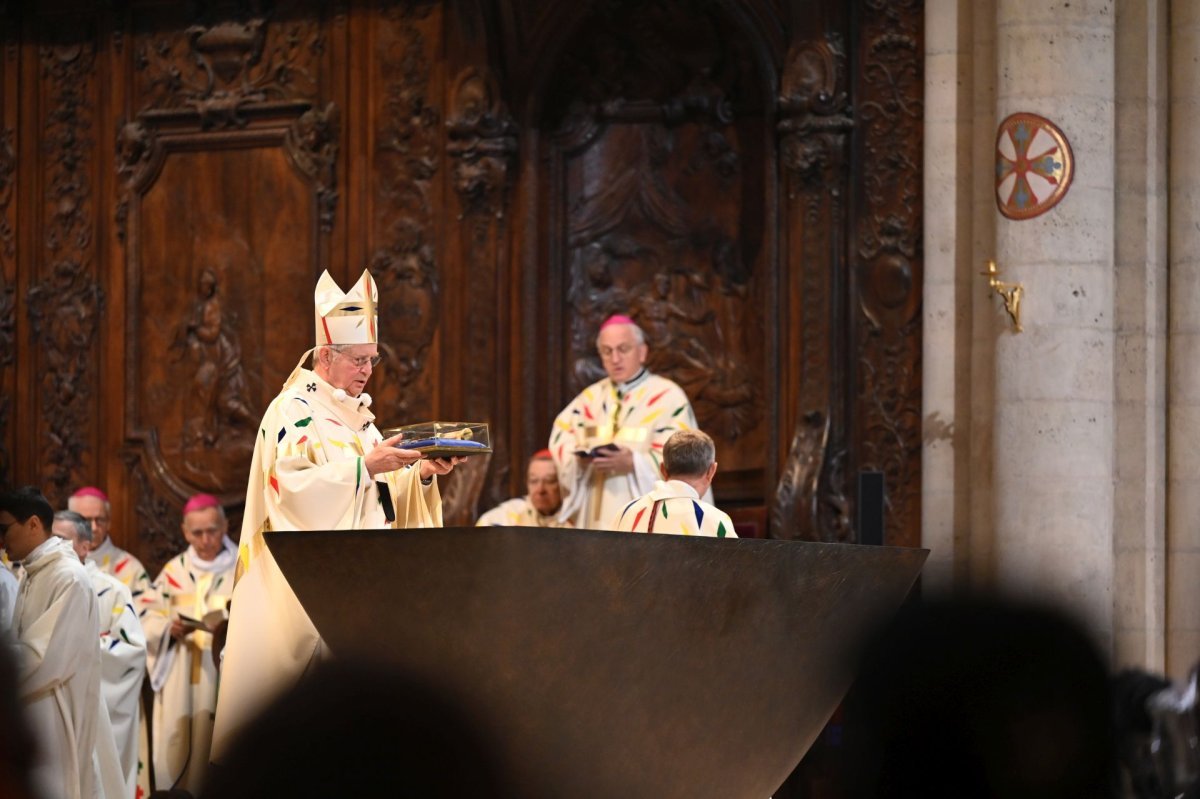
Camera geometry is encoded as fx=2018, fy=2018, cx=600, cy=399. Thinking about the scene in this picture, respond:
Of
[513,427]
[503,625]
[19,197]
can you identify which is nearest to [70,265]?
[19,197]

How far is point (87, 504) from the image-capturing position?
10.8 meters

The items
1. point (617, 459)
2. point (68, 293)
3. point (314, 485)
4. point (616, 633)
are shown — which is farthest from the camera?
point (68, 293)

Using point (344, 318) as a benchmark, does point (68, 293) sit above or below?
above

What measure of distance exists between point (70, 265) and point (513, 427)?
3072 mm

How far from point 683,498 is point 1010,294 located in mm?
3184

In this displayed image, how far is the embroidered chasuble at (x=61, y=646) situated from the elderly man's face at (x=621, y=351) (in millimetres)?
3130

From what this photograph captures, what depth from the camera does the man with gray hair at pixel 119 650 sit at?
925 centimetres

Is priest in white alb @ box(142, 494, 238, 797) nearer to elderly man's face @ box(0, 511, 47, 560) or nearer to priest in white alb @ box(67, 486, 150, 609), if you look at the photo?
priest in white alb @ box(67, 486, 150, 609)

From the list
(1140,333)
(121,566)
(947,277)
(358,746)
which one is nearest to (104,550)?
(121,566)

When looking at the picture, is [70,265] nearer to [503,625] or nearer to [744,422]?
[744,422]

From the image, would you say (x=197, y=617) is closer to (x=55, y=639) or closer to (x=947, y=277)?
(x=55, y=639)

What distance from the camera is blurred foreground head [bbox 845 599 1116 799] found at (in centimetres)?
225

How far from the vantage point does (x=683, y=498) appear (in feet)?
21.9

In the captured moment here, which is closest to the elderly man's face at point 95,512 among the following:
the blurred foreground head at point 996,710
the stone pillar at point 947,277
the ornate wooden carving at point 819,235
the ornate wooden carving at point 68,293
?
the ornate wooden carving at point 68,293
